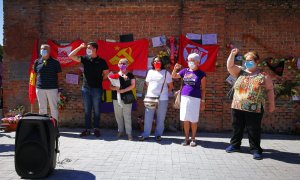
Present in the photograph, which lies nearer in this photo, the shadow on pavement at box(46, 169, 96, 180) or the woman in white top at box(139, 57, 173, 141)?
the shadow on pavement at box(46, 169, 96, 180)

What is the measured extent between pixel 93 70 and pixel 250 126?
3.91 m

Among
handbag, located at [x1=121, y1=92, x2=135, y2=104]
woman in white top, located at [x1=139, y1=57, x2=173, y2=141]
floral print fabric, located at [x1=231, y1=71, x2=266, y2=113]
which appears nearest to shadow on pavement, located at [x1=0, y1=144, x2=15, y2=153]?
handbag, located at [x1=121, y1=92, x2=135, y2=104]

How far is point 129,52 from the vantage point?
834 centimetres

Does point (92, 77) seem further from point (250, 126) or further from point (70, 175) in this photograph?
point (250, 126)

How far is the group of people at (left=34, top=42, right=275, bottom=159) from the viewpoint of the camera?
18.9 feet

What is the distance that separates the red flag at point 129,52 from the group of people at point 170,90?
1105mm

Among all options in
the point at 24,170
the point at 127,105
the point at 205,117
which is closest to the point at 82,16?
the point at 127,105

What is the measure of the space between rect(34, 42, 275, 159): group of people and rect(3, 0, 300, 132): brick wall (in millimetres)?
1288

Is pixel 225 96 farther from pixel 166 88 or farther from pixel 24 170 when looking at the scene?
pixel 24 170

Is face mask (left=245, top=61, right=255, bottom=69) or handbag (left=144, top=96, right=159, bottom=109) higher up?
face mask (left=245, top=61, right=255, bottom=69)

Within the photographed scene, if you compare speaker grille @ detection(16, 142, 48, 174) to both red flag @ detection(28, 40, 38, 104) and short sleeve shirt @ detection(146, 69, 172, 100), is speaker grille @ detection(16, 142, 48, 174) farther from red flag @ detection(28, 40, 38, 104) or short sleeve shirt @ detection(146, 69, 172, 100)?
red flag @ detection(28, 40, 38, 104)

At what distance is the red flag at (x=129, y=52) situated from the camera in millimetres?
8297

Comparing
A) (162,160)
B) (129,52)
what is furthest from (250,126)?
(129,52)

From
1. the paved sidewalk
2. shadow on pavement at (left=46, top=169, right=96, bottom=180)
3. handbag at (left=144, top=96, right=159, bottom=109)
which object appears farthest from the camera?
handbag at (left=144, top=96, right=159, bottom=109)
